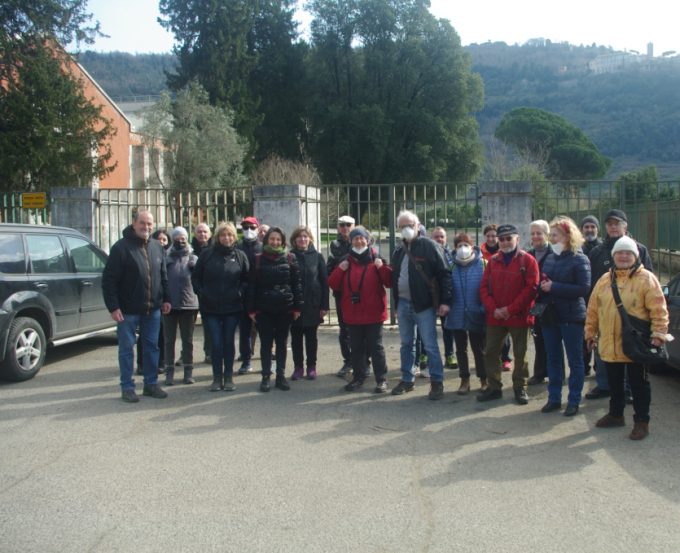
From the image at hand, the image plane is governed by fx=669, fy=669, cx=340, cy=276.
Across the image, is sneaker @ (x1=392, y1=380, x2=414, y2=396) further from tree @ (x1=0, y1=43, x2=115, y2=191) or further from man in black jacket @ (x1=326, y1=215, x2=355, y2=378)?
tree @ (x1=0, y1=43, x2=115, y2=191)

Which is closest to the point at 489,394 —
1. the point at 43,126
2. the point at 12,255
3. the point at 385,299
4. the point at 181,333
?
the point at 385,299

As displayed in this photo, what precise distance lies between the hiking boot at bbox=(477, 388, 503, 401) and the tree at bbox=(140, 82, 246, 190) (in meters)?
32.4

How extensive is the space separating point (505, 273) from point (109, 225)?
323 inches

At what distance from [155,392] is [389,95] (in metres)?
41.6

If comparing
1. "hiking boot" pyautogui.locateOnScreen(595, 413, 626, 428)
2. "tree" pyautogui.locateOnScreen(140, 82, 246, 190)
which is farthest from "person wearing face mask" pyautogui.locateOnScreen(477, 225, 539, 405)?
"tree" pyautogui.locateOnScreen(140, 82, 246, 190)

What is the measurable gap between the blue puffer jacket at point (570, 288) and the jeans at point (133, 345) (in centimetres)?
386

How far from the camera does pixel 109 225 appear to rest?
12156 mm

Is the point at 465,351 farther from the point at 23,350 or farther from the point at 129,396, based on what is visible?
the point at 23,350

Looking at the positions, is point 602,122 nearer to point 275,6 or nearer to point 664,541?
point 275,6

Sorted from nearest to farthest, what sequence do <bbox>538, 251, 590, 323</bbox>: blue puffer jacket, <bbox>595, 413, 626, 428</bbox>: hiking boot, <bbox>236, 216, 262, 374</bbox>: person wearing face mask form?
<bbox>595, 413, 626, 428</bbox>: hiking boot
<bbox>538, 251, 590, 323</bbox>: blue puffer jacket
<bbox>236, 216, 262, 374</bbox>: person wearing face mask

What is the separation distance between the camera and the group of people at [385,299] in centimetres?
620

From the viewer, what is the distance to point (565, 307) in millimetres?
6105

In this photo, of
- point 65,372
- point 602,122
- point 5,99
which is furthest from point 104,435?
point 602,122

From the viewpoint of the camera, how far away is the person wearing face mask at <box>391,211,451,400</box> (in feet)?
22.0
